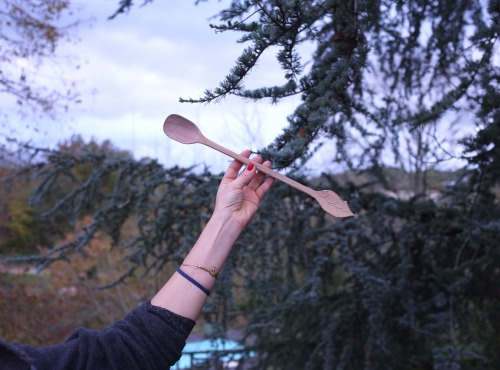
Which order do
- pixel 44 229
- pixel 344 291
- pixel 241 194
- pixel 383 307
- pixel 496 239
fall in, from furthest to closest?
pixel 44 229 → pixel 344 291 → pixel 383 307 → pixel 496 239 → pixel 241 194

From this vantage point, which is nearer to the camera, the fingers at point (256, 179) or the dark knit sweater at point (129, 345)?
the dark knit sweater at point (129, 345)

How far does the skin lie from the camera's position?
4.69 ft

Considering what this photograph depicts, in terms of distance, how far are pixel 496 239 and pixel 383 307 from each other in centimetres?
98

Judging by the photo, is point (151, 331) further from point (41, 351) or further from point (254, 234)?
point (254, 234)

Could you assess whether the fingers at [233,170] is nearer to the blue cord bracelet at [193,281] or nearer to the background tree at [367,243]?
the blue cord bracelet at [193,281]

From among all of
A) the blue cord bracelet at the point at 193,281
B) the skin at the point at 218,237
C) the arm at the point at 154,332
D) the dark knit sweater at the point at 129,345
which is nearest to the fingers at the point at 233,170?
the skin at the point at 218,237

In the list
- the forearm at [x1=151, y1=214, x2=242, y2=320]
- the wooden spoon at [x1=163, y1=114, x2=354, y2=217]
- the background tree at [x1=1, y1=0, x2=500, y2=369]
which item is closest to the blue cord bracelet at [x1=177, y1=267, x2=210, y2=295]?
the forearm at [x1=151, y1=214, x2=242, y2=320]

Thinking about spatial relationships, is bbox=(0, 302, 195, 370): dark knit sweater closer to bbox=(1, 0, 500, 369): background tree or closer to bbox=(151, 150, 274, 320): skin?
bbox=(151, 150, 274, 320): skin

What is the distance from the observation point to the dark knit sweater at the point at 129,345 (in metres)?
1.29

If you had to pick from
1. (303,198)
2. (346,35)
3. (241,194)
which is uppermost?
(346,35)

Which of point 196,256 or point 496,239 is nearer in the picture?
point 196,256

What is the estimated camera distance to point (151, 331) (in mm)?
1391

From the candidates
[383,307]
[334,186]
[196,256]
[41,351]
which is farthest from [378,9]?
[41,351]

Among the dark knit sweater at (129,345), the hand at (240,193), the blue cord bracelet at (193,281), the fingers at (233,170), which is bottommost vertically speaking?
the dark knit sweater at (129,345)
